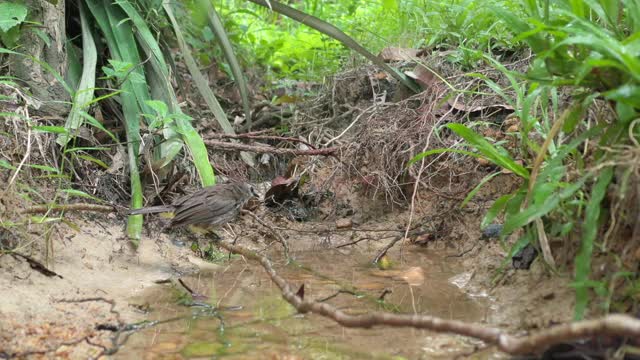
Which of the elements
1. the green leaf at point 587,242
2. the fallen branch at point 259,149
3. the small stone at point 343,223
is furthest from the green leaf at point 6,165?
the green leaf at point 587,242

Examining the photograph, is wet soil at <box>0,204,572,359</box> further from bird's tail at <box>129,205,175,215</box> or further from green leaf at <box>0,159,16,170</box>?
green leaf at <box>0,159,16,170</box>

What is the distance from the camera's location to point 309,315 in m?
2.90

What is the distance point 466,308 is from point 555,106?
0.92 m

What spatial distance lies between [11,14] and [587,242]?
3019 mm

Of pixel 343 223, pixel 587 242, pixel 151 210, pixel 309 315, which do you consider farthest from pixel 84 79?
pixel 587 242

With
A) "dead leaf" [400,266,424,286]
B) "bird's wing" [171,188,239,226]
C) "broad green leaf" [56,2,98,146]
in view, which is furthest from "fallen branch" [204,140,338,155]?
"dead leaf" [400,266,424,286]

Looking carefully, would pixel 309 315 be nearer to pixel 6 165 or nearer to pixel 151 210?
pixel 151 210

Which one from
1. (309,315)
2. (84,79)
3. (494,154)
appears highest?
(84,79)

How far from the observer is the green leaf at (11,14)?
12.0ft

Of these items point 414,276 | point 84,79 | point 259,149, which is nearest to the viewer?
point 414,276

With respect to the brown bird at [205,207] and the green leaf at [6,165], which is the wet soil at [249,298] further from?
the green leaf at [6,165]

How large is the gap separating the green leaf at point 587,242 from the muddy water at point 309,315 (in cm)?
40

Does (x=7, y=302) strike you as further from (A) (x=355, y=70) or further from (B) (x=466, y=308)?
(A) (x=355, y=70)

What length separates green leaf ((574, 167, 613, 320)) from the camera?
92.4 inches
